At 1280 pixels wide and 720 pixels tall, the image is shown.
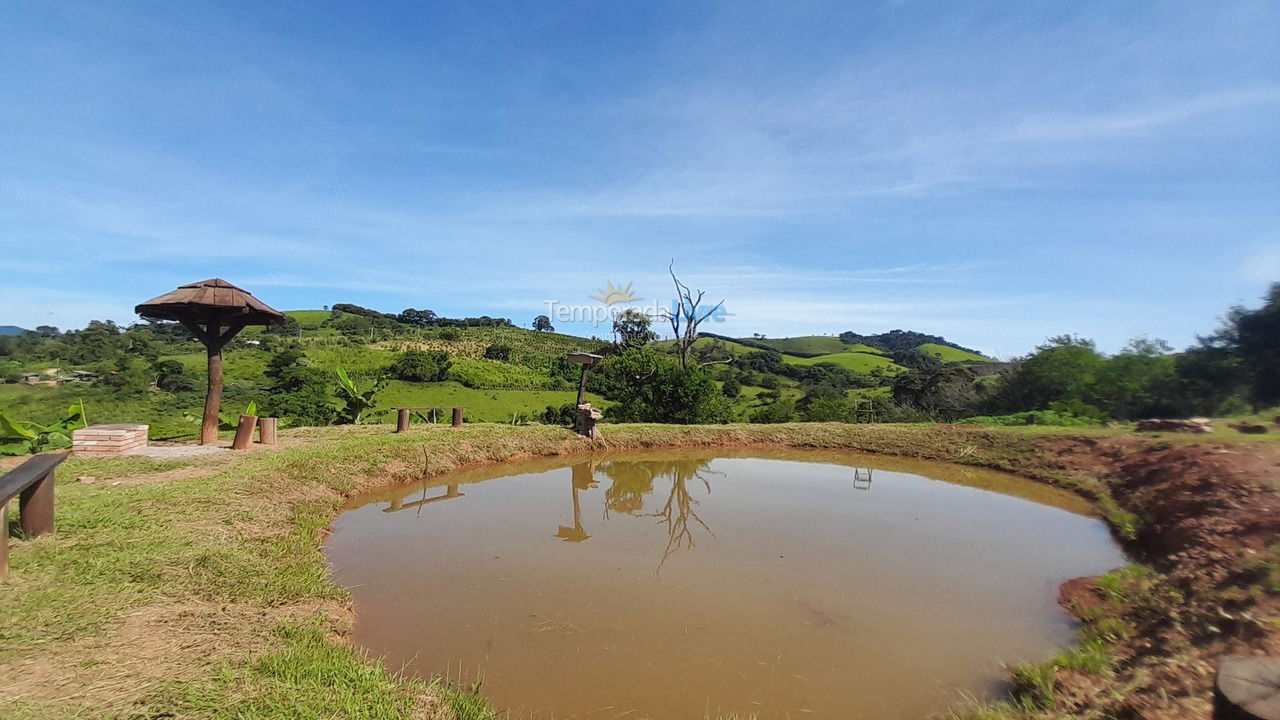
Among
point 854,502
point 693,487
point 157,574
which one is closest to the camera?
point 157,574

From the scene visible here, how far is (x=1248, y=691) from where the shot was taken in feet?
6.72

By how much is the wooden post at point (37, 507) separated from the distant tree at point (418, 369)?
86.9 feet

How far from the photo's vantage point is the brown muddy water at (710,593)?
3449mm

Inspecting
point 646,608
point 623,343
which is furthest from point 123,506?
point 623,343

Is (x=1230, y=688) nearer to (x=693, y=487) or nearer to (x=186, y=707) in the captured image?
(x=186, y=707)

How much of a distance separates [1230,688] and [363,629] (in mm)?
4915

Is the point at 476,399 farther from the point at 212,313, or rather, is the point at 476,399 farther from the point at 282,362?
the point at 212,313

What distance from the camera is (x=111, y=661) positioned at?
278 centimetres

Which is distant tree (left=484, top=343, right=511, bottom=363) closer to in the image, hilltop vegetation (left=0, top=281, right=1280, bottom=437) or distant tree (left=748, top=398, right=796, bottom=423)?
hilltop vegetation (left=0, top=281, right=1280, bottom=437)

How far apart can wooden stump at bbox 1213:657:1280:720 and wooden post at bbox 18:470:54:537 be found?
724cm

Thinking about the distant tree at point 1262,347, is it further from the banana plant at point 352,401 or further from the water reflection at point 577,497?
the banana plant at point 352,401

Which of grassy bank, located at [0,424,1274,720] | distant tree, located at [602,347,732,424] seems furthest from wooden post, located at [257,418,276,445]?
distant tree, located at [602,347,732,424]

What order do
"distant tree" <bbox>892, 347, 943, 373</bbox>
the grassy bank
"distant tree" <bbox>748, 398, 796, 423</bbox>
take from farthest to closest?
"distant tree" <bbox>892, 347, 943, 373</bbox> → "distant tree" <bbox>748, 398, 796, 423</bbox> → the grassy bank

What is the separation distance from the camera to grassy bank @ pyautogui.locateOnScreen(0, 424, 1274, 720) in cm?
261
